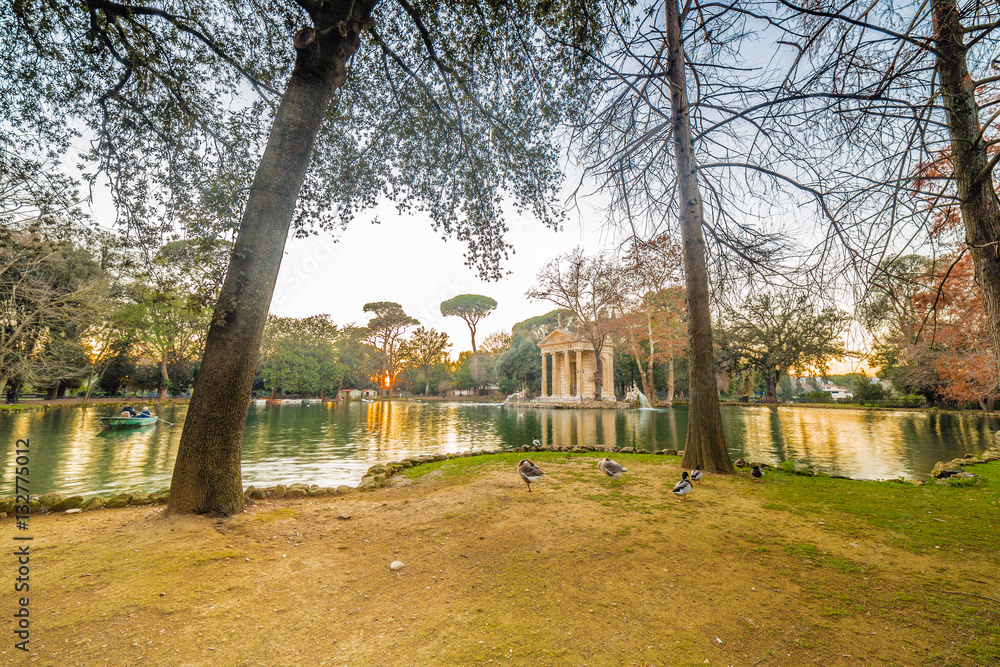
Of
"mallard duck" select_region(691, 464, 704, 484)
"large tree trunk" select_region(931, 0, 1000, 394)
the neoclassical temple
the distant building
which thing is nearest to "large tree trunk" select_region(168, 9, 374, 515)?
"large tree trunk" select_region(931, 0, 1000, 394)

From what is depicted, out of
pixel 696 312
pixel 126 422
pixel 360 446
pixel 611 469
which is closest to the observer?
pixel 611 469

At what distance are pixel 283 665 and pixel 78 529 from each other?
11.9ft

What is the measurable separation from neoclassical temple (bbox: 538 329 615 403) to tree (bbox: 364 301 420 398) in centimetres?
1892

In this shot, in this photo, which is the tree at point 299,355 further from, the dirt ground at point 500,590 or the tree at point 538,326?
the dirt ground at point 500,590

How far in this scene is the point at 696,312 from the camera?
6.75 m

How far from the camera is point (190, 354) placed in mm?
36875

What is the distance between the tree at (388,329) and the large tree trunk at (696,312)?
4558 centimetres

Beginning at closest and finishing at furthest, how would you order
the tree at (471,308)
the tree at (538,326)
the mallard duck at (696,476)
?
the mallard duck at (696,476) → the tree at (538,326) → the tree at (471,308)

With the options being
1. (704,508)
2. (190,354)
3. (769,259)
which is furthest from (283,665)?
(190,354)

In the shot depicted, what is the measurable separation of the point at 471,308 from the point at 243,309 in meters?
52.8

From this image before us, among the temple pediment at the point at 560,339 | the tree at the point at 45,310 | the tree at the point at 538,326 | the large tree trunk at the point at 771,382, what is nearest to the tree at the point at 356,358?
the tree at the point at 538,326

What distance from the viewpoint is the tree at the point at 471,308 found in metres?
56.5

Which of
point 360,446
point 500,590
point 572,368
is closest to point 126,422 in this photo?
point 360,446

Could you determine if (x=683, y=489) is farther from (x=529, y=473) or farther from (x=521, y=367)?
(x=521, y=367)
